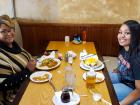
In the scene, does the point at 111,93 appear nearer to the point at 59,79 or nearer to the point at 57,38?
the point at 59,79

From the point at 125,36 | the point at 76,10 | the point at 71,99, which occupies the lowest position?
the point at 71,99

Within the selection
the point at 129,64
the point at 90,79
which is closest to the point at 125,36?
the point at 129,64

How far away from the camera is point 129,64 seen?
6.63ft

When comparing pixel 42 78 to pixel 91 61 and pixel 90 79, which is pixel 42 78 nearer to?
pixel 90 79

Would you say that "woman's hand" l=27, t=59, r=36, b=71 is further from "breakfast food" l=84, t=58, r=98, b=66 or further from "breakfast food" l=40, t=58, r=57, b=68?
"breakfast food" l=84, t=58, r=98, b=66

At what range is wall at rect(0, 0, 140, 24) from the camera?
10.2ft

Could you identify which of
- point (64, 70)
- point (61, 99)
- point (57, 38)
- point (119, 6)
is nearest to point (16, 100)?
point (61, 99)

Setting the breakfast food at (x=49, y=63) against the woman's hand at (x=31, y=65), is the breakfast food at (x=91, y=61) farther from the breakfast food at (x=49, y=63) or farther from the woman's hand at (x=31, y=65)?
the woman's hand at (x=31, y=65)

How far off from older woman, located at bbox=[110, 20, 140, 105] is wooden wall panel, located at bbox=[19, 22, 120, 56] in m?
0.97

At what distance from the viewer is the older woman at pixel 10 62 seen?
1.93m

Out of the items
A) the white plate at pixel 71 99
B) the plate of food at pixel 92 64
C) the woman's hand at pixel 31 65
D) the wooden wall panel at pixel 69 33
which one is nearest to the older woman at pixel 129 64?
the plate of food at pixel 92 64

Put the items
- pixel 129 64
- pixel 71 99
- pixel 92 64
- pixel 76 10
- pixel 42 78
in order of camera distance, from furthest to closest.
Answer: pixel 76 10 → pixel 92 64 → pixel 129 64 → pixel 42 78 → pixel 71 99

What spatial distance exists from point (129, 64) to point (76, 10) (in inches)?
54.7

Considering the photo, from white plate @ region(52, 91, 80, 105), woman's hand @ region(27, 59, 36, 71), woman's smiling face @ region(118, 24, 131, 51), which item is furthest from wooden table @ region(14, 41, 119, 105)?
woman's smiling face @ region(118, 24, 131, 51)
